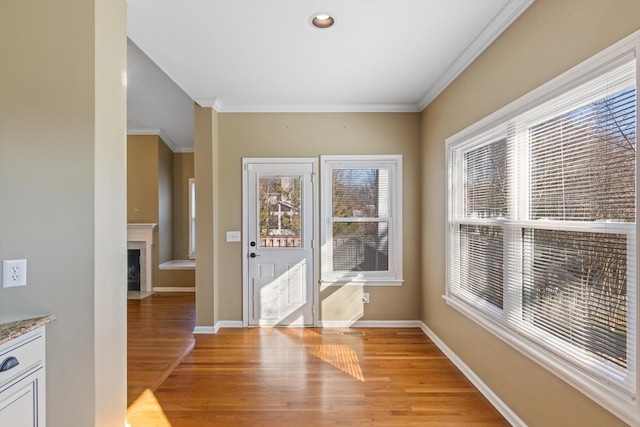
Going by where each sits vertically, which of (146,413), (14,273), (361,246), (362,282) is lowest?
(146,413)

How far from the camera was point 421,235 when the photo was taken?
12.6 feet

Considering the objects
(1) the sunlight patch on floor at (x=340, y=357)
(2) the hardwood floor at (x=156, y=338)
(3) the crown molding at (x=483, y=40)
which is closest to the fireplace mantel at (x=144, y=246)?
(2) the hardwood floor at (x=156, y=338)

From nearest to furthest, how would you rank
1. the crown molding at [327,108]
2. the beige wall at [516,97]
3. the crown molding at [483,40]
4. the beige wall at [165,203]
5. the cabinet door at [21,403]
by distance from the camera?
the cabinet door at [21,403]
the beige wall at [516,97]
the crown molding at [483,40]
the crown molding at [327,108]
the beige wall at [165,203]

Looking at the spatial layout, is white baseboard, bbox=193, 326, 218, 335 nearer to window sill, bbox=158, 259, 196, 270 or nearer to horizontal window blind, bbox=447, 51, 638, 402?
window sill, bbox=158, 259, 196, 270

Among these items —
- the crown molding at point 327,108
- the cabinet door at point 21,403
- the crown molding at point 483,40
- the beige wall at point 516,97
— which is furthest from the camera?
the crown molding at point 327,108

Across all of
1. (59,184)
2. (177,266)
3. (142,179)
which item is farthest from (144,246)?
(59,184)

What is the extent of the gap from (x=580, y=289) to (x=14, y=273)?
8.81 feet

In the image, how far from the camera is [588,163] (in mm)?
1514

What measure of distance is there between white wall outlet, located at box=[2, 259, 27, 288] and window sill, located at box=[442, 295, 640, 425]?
2.65 m

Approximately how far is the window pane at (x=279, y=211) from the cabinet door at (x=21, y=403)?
8.49ft

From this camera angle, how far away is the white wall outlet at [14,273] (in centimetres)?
146

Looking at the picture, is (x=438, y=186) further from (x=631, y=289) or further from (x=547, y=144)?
(x=631, y=289)

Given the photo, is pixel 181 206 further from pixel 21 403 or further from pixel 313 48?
pixel 21 403

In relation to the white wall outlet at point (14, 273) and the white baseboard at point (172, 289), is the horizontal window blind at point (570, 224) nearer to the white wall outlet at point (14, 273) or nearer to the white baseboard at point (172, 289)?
the white wall outlet at point (14, 273)
